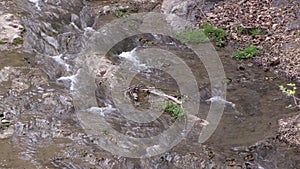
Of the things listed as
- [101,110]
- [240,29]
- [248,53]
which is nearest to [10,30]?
[101,110]

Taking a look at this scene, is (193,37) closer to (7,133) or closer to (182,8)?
(182,8)

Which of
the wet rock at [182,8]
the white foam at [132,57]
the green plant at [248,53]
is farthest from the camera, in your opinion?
the wet rock at [182,8]

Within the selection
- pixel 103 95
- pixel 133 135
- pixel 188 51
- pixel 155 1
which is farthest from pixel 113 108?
→ pixel 155 1

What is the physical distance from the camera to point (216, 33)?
995 cm

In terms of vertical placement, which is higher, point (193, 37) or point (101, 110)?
point (193, 37)

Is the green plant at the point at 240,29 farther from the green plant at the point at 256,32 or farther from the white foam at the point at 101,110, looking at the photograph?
the white foam at the point at 101,110

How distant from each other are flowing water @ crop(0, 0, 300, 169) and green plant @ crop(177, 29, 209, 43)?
485 mm

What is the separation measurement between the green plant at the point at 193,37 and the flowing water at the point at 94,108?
0.49 meters

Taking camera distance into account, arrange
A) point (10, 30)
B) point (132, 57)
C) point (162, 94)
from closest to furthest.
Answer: point (162, 94) → point (10, 30) → point (132, 57)

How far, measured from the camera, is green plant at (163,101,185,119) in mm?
6488

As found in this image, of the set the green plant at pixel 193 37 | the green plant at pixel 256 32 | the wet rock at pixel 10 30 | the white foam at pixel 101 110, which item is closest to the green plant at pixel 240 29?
the green plant at pixel 256 32

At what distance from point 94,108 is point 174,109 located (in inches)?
51.2

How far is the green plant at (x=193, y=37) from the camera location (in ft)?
32.1

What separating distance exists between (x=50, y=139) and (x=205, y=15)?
21.7 feet
